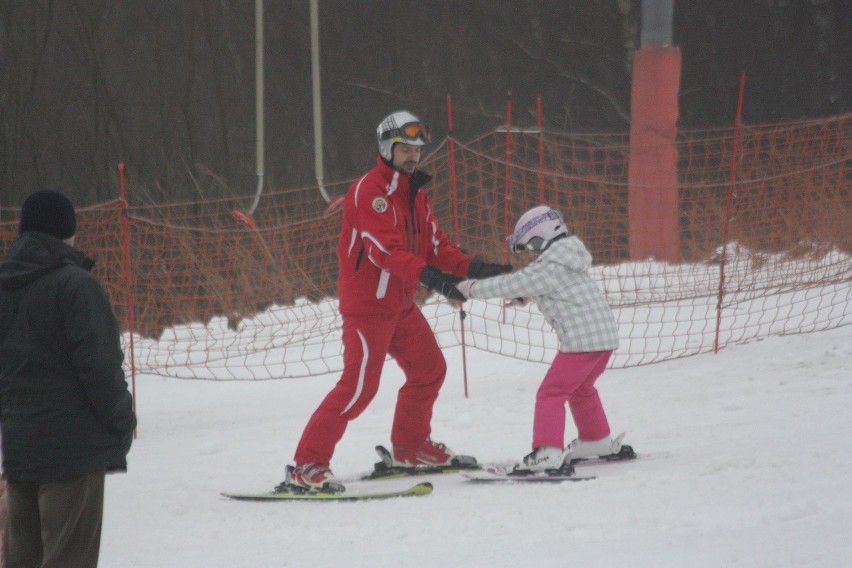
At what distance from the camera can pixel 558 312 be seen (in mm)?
5035

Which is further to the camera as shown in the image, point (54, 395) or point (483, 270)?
point (483, 270)

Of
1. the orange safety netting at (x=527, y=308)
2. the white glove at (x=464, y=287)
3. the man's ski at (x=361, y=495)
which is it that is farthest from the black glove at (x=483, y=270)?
the orange safety netting at (x=527, y=308)

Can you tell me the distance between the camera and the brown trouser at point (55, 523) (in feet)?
11.1

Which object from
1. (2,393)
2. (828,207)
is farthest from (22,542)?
(828,207)

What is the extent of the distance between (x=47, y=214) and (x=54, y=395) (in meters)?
0.58

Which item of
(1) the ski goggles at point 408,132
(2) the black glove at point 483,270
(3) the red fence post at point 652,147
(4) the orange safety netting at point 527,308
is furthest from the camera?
(3) the red fence post at point 652,147

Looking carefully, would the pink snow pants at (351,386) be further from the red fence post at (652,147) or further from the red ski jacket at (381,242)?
the red fence post at (652,147)

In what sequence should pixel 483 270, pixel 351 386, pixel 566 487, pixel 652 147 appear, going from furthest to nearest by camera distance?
pixel 652 147 < pixel 483 270 < pixel 351 386 < pixel 566 487

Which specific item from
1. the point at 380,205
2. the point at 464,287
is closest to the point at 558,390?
the point at 464,287

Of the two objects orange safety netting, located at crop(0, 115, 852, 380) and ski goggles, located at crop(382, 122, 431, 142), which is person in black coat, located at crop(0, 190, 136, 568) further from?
orange safety netting, located at crop(0, 115, 852, 380)

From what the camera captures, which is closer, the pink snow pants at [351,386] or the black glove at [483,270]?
the pink snow pants at [351,386]

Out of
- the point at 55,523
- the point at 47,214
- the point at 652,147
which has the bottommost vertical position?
the point at 55,523

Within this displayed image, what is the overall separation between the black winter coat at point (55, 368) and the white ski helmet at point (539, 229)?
2.22 meters

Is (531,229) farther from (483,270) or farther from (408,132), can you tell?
(408,132)
